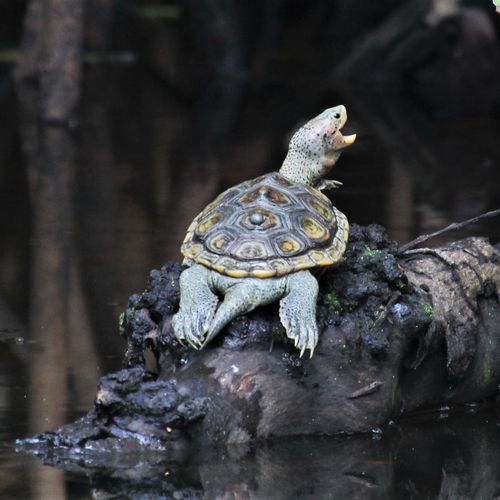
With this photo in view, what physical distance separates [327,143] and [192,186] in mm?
4816

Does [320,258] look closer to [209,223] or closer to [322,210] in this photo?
[322,210]

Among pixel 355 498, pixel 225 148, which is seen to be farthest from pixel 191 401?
pixel 225 148

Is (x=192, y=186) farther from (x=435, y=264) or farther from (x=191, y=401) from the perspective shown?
(x=191, y=401)

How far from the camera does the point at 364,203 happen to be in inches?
342

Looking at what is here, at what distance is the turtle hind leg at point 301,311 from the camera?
4168 millimetres

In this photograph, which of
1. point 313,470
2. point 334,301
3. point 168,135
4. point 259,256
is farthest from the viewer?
point 168,135

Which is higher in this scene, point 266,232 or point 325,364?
point 266,232

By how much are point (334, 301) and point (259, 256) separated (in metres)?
0.32

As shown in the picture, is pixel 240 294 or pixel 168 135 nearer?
pixel 240 294

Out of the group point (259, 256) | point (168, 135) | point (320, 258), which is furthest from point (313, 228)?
point (168, 135)

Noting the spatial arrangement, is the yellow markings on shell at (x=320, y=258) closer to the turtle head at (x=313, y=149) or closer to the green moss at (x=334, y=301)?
the green moss at (x=334, y=301)

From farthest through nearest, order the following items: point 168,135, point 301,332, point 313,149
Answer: point 168,135 < point 313,149 < point 301,332

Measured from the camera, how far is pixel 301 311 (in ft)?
13.8

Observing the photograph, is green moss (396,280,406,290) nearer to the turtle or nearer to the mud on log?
the mud on log
